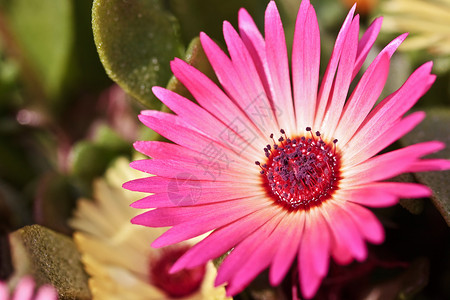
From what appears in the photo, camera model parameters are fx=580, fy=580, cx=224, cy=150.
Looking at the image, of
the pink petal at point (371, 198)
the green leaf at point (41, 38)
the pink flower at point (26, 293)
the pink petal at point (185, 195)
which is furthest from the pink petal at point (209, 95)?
the green leaf at point (41, 38)

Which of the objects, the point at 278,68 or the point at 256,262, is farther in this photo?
the point at 278,68

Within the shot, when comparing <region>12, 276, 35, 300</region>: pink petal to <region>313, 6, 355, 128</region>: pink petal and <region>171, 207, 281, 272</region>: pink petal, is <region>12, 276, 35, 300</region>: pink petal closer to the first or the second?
<region>171, 207, 281, 272</region>: pink petal

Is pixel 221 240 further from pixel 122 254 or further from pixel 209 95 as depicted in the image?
pixel 122 254

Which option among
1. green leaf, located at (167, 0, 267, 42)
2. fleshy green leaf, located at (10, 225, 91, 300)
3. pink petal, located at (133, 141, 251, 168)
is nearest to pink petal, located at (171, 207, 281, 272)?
pink petal, located at (133, 141, 251, 168)

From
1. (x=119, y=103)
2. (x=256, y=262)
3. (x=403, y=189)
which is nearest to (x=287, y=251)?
(x=256, y=262)

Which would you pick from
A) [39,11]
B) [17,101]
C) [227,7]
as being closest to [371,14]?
[227,7]

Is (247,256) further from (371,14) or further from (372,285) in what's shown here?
(371,14)

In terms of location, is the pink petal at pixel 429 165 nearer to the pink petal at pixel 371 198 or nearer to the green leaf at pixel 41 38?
the pink petal at pixel 371 198
